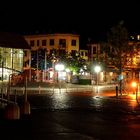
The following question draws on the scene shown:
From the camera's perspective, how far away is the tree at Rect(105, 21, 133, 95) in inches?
1705

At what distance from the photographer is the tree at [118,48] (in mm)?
43312

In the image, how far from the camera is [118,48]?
4356 centimetres

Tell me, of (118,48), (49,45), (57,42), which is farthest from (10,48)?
(49,45)

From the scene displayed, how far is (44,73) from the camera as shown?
8481 cm

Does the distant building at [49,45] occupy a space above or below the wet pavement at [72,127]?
above

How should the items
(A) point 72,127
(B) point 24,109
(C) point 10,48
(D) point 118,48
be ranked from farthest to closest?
(C) point 10,48 → (D) point 118,48 → (B) point 24,109 → (A) point 72,127

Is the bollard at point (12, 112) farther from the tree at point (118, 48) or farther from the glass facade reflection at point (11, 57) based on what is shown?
the glass facade reflection at point (11, 57)

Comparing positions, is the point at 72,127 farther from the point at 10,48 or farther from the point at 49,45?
the point at 49,45

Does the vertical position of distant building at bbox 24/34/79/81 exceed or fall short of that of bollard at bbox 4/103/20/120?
it exceeds it

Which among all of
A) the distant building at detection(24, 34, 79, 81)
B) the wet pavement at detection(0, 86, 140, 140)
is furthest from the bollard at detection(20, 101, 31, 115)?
the distant building at detection(24, 34, 79, 81)

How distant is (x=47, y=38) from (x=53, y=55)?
15.5m

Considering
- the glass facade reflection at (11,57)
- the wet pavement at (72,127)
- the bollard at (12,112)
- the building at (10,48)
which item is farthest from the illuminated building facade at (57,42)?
the bollard at (12,112)

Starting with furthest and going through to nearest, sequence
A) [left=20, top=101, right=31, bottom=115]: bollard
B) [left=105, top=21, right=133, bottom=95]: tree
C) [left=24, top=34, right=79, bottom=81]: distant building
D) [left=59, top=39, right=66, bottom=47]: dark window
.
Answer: [left=59, top=39, right=66, bottom=47]: dark window < [left=24, top=34, right=79, bottom=81]: distant building < [left=105, top=21, right=133, bottom=95]: tree < [left=20, top=101, right=31, bottom=115]: bollard

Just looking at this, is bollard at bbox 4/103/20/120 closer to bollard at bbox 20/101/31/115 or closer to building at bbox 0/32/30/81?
bollard at bbox 20/101/31/115
